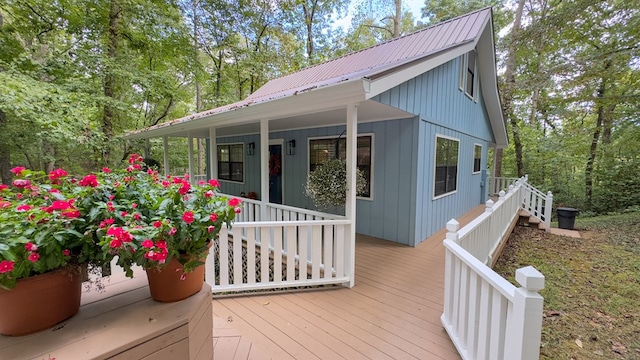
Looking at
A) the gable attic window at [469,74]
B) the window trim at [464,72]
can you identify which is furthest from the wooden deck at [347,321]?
the gable attic window at [469,74]

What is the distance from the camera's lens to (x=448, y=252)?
92.8 inches

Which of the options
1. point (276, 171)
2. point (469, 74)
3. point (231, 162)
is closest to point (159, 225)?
point (276, 171)

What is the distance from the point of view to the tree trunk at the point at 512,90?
10219 mm

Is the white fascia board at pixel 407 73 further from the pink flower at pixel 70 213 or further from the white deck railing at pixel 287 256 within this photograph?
the pink flower at pixel 70 213

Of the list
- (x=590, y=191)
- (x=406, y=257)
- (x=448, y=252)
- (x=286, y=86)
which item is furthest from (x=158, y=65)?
(x=590, y=191)

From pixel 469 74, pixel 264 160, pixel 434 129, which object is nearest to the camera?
pixel 264 160

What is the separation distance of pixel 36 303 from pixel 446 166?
20.7 feet

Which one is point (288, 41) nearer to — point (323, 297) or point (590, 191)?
point (323, 297)

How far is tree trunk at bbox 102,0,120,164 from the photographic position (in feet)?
25.0

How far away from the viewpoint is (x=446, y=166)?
5.92 meters

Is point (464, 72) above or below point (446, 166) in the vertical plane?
above

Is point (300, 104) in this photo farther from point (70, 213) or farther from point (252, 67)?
point (252, 67)

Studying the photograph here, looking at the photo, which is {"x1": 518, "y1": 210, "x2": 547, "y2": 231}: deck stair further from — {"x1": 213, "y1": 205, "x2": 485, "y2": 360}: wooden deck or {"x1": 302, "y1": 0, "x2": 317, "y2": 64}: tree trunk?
{"x1": 302, "y1": 0, "x2": 317, "y2": 64}: tree trunk

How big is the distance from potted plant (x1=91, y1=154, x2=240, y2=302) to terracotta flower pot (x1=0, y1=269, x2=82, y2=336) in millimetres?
200
